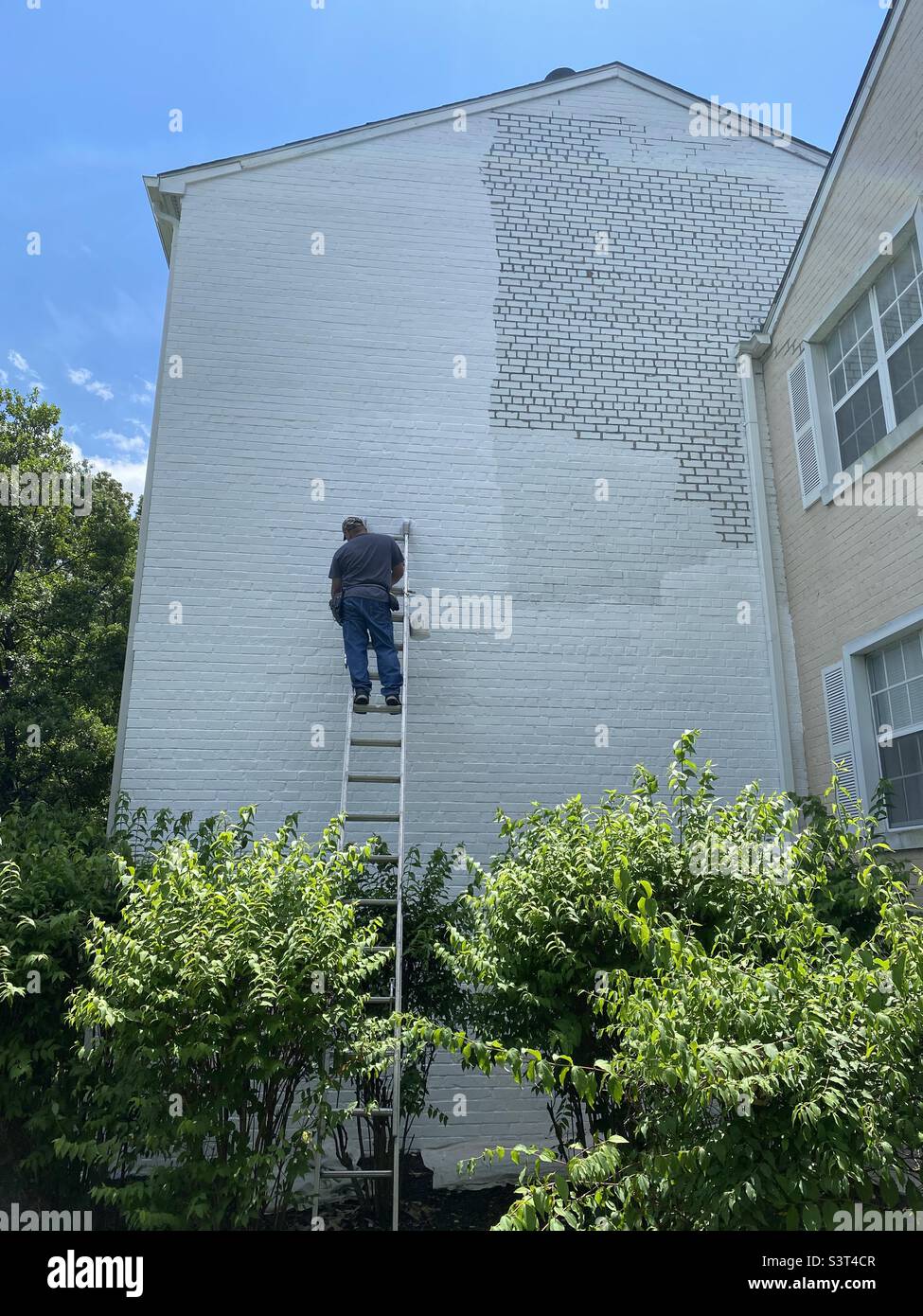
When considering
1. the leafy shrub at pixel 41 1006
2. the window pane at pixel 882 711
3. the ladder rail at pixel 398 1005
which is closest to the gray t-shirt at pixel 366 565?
the ladder rail at pixel 398 1005

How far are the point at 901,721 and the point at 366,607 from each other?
4078 millimetres

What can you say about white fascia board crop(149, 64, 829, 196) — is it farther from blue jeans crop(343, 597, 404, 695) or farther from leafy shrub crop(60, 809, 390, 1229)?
leafy shrub crop(60, 809, 390, 1229)

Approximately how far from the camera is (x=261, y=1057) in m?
4.64

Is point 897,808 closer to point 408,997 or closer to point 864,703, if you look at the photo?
point 864,703

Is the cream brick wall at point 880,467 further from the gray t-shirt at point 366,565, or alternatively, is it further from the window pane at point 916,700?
the gray t-shirt at point 366,565

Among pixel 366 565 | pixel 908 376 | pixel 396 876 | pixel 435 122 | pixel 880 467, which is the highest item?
pixel 435 122

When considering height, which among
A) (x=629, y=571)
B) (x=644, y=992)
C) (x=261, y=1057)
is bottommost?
(x=261, y=1057)

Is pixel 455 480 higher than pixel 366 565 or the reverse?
higher

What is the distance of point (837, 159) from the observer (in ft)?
27.2

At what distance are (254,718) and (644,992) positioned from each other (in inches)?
192

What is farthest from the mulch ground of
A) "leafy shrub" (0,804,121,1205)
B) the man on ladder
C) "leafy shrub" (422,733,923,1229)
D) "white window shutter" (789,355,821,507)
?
"white window shutter" (789,355,821,507)

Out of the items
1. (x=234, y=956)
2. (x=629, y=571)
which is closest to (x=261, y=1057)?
(x=234, y=956)

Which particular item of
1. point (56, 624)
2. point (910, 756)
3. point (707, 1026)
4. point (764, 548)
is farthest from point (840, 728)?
point (56, 624)

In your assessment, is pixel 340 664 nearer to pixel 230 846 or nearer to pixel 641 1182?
pixel 230 846
